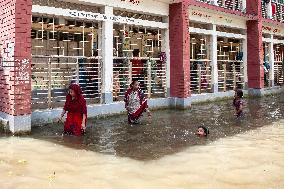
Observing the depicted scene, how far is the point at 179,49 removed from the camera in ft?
42.6

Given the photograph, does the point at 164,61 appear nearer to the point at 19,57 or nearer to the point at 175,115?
the point at 175,115

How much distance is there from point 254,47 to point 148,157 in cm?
1411

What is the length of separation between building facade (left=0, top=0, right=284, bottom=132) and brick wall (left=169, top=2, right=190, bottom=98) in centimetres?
4

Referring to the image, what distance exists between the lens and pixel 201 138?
7562 mm

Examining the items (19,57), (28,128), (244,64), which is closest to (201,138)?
(28,128)

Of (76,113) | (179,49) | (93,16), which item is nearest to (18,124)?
(76,113)

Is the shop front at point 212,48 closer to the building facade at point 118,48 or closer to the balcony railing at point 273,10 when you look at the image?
the building facade at point 118,48

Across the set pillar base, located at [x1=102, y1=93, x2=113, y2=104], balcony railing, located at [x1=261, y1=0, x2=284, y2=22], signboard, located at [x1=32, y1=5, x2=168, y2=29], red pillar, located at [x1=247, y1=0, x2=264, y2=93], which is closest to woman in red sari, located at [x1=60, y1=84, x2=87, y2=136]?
signboard, located at [x1=32, y1=5, x2=168, y2=29]

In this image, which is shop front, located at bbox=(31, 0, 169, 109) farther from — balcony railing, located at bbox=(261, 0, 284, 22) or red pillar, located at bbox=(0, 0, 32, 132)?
balcony railing, located at bbox=(261, 0, 284, 22)

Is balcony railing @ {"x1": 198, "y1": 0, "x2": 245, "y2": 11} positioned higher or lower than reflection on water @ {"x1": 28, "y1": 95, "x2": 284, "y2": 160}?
higher

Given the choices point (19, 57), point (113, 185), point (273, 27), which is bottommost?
point (113, 185)

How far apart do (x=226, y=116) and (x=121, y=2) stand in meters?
5.05

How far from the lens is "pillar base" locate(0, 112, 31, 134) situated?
26.1 feet

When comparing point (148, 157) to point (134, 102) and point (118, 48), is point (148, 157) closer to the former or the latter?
point (134, 102)
